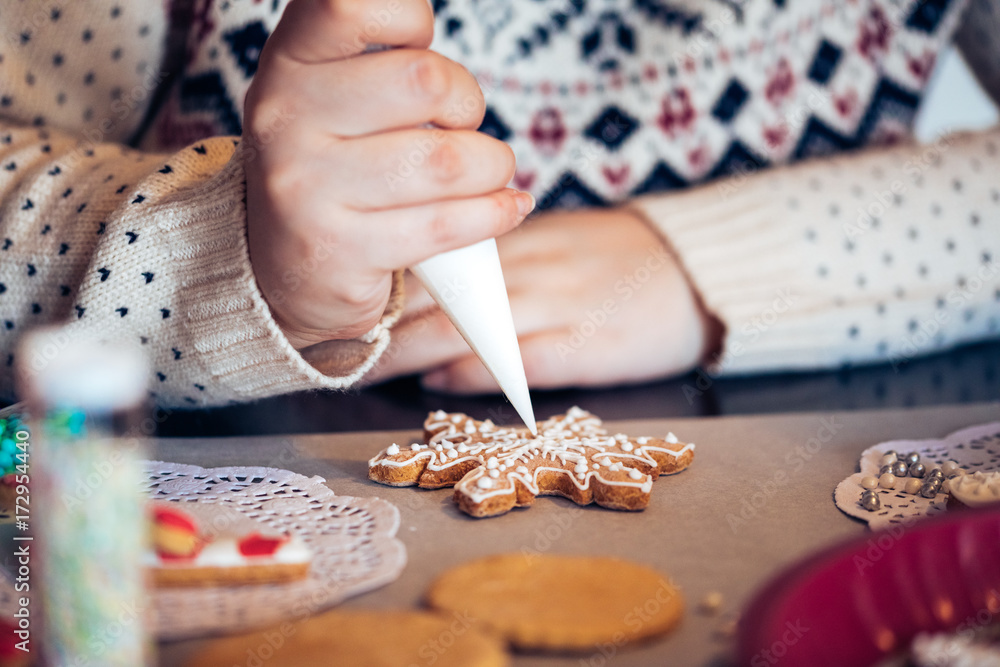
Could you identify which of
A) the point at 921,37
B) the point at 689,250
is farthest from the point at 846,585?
the point at 921,37

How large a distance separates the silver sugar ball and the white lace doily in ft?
0.95

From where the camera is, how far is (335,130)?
46 cm

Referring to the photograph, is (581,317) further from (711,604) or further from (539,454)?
(711,604)

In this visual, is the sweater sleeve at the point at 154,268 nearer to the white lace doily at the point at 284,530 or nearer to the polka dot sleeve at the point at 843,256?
the white lace doily at the point at 284,530

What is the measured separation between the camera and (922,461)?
0.55 metres

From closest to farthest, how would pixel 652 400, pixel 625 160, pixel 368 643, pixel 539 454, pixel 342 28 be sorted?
pixel 368 643, pixel 342 28, pixel 539 454, pixel 652 400, pixel 625 160

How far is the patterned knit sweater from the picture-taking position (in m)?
0.60

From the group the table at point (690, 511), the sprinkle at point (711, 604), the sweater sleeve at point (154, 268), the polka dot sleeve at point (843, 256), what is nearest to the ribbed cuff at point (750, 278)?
the polka dot sleeve at point (843, 256)

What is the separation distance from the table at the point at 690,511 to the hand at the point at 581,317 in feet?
0.38

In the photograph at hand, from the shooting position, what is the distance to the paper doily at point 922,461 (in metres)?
0.47

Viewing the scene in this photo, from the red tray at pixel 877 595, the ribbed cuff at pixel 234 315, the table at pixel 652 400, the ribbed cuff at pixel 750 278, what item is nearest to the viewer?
the red tray at pixel 877 595

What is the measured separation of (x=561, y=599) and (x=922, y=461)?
345 millimetres

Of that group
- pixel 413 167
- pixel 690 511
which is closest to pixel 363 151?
pixel 413 167

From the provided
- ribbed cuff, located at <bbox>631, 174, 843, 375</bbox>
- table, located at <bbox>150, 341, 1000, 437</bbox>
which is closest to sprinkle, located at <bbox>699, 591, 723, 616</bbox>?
table, located at <bbox>150, 341, 1000, 437</bbox>
